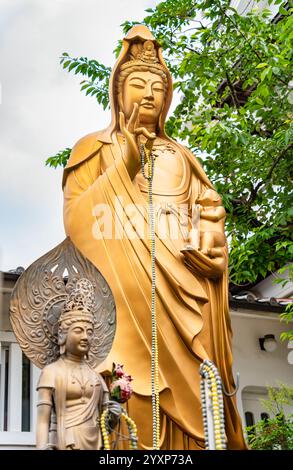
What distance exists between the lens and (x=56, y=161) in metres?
7.85

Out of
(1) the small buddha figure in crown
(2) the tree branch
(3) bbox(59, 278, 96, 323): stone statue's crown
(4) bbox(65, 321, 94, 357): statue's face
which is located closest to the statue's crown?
(2) the tree branch

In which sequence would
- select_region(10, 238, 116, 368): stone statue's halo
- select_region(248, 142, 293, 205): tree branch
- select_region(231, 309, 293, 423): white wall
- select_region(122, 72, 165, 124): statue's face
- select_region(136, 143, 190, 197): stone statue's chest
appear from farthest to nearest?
select_region(231, 309, 293, 423): white wall < select_region(248, 142, 293, 205): tree branch < select_region(122, 72, 165, 124): statue's face < select_region(136, 143, 190, 197): stone statue's chest < select_region(10, 238, 116, 368): stone statue's halo

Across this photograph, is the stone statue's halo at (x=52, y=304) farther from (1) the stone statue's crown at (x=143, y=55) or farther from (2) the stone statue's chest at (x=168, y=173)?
(1) the stone statue's crown at (x=143, y=55)

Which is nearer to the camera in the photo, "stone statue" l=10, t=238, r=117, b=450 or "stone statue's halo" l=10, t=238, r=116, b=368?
"stone statue" l=10, t=238, r=117, b=450

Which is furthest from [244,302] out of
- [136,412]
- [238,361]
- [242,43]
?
[136,412]

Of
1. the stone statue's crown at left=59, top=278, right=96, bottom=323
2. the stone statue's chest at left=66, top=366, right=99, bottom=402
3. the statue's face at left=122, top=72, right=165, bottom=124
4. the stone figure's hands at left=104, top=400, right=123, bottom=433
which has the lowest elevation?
the stone figure's hands at left=104, top=400, right=123, bottom=433

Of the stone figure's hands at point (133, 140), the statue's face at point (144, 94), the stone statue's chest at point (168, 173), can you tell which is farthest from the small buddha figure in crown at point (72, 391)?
the statue's face at point (144, 94)

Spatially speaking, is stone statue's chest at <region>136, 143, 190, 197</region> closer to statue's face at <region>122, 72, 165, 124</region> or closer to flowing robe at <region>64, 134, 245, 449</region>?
flowing robe at <region>64, 134, 245, 449</region>

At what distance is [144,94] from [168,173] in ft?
1.92

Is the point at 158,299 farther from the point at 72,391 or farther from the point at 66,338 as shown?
the point at 72,391

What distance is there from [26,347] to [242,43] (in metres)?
4.55

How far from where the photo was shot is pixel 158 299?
15.8 feet

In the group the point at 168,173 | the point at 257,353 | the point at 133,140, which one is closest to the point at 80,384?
the point at 133,140

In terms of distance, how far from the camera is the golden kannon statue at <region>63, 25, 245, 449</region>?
4645mm
